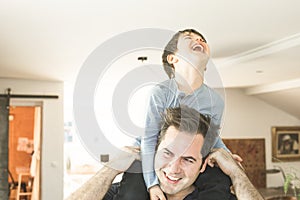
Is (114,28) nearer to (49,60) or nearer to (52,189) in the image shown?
(49,60)

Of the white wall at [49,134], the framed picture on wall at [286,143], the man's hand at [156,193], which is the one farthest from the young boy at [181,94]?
the framed picture on wall at [286,143]

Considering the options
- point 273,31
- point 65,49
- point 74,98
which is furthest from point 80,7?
point 74,98

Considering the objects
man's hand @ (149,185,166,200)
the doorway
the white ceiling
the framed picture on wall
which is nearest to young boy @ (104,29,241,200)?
man's hand @ (149,185,166,200)

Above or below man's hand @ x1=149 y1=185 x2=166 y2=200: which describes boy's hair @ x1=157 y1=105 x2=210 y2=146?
above

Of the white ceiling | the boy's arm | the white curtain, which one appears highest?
the white ceiling

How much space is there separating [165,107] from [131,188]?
0.61 ft

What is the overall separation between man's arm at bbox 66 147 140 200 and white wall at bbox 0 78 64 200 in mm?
4651

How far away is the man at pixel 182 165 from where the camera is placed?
621mm

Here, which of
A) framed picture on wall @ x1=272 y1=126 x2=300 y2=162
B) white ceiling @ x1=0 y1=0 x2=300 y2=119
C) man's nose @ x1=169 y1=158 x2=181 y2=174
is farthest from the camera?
framed picture on wall @ x1=272 y1=126 x2=300 y2=162

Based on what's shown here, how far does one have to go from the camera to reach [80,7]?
6.94 feet

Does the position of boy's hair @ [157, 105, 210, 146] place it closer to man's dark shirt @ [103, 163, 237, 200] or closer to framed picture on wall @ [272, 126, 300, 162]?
man's dark shirt @ [103, 163, 237, 200]

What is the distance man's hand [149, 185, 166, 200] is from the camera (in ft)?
2.23

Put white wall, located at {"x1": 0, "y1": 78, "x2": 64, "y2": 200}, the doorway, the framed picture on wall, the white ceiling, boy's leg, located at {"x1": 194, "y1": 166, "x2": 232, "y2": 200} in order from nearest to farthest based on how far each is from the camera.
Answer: boy's leg, located at {"x1": 194, "y1": 166, "x2": 232, "y2": 200} < the white ceiling < white wall, located at {"x1": 0, "y1": 78, "x2": 64, "y2": 200} < the doorway < the framed picture on wall

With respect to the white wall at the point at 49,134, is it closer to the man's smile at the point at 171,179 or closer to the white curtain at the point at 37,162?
the white curtain at the point at 37,162
